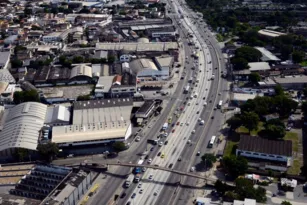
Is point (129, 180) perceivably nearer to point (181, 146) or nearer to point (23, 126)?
point (181, 146)

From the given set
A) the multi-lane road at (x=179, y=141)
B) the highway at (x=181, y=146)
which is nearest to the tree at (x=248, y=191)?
the multi-lane road at (x=179, y=141)

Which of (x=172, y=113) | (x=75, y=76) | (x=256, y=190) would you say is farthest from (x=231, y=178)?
(x=75, y=76)

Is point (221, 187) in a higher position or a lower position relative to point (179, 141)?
higher

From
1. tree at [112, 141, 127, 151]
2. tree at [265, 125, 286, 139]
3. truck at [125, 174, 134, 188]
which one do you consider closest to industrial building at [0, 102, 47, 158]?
tree at [112, 141, 127, 151]

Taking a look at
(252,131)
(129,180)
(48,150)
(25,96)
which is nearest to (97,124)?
(48,150)

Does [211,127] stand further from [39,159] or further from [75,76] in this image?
[75,76]

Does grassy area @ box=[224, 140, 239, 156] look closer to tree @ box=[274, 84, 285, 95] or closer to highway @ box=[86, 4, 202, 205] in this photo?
highway @ box=[86, 4, 202, 205]
